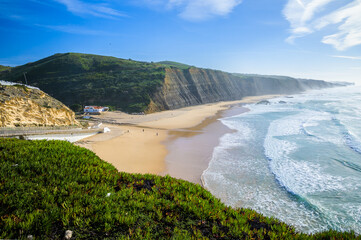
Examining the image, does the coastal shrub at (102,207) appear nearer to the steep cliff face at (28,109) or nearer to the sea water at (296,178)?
the sea water at (296,178)

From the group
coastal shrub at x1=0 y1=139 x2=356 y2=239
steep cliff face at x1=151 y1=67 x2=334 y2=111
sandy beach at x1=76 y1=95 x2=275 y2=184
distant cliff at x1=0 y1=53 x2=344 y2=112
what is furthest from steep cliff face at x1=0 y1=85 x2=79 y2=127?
steep cliff face at x1=151 y1=67 x2=334 y2=111

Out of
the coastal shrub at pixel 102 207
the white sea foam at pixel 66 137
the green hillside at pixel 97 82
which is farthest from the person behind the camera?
the green hillside at pixel 97 82

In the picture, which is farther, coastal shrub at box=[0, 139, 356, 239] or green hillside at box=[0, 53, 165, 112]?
green hillside at box=[0, 53, 165, 112]

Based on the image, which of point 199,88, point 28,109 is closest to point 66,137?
point 28,109

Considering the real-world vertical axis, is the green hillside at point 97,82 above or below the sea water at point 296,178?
above

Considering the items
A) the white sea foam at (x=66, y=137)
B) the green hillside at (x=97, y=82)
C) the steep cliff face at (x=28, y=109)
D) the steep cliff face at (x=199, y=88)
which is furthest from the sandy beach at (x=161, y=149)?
the steep cliff face at (x=199, y=88)

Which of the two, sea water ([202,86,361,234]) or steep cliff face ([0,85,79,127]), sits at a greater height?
steep cliff face ([0,85,79,127])

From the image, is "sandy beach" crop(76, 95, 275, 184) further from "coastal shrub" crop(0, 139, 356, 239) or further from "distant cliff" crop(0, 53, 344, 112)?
"distant cliff" crop(0, 53, 344, 112)

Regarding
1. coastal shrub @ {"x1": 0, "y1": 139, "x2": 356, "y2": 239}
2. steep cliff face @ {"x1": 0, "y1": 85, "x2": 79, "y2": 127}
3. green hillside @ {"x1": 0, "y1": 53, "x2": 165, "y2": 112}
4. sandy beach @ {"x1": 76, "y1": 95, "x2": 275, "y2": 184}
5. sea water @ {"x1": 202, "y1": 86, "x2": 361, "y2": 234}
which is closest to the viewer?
coastal shrub @ {"x1": 0, "y1": 139, "x2": 356, "y2": 239}
